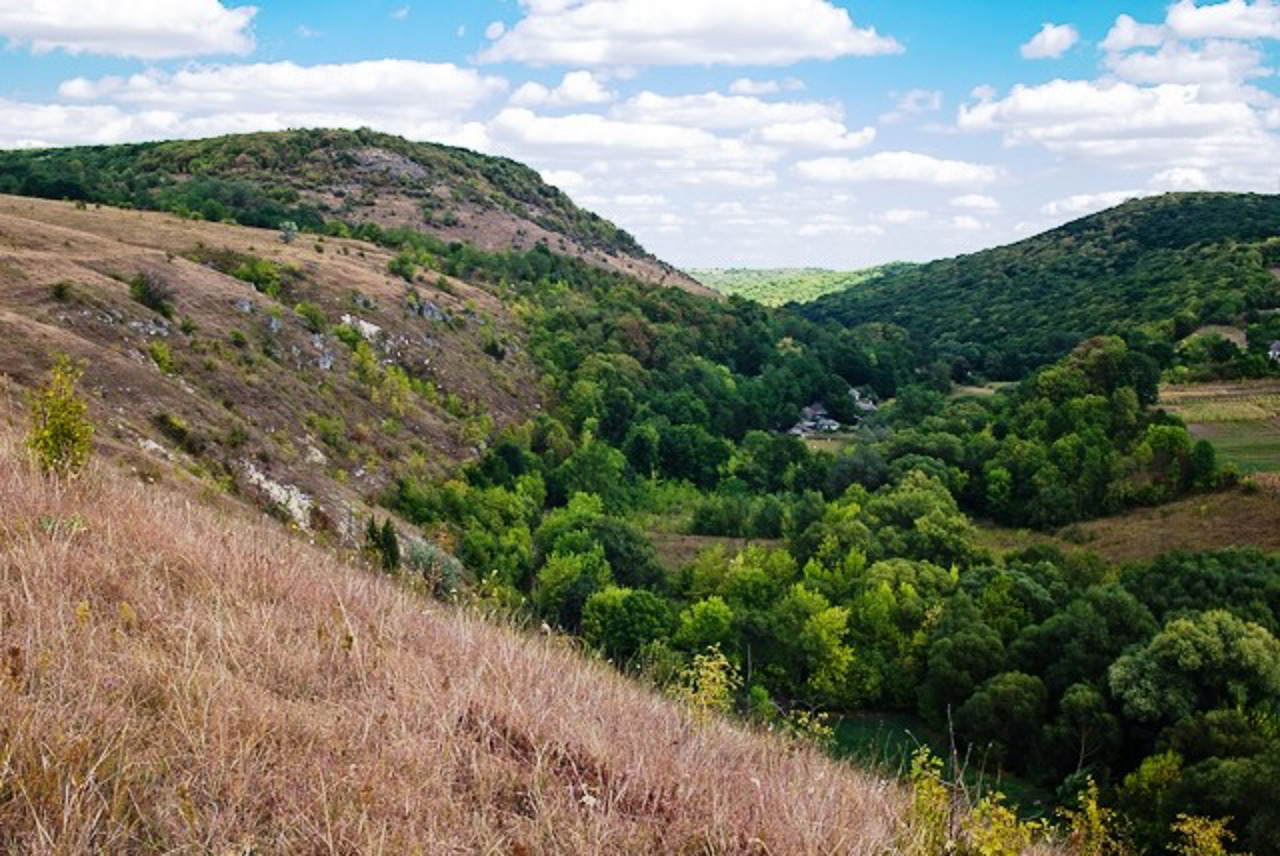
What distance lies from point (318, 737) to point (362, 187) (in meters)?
147

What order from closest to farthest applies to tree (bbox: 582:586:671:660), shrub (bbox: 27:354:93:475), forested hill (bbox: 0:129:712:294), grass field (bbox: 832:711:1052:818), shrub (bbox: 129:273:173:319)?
shrub (bbox: 27:354:93:475), grass field (bbox: 832:711:1052:818), tree (bbox: 582:586:671:660), shrub (bbox: 129:273:173:319), forested hill (bbox: 0:129:712:294)

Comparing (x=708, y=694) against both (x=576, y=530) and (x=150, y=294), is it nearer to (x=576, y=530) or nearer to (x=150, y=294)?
(x=150, y=294)

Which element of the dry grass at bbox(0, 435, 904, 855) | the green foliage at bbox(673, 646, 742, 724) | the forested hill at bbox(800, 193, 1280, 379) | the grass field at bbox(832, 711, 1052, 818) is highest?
the forested hill at bbox(800, 193, 1280, 379)

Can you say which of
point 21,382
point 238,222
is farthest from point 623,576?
point 238,222

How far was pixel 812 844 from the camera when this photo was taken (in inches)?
155

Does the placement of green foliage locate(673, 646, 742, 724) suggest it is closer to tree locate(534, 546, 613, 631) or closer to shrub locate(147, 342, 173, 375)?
tree locate(534, 546, 613, 631)

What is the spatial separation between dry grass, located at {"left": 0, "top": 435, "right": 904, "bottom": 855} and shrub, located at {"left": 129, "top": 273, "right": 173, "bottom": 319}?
4289cm

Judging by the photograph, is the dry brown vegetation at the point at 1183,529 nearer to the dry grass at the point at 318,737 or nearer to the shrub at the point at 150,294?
the shrub at the point at 150,294

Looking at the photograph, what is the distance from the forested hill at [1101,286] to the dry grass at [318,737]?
10542cm

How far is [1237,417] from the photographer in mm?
72250

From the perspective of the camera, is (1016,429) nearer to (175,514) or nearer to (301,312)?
(301,312)

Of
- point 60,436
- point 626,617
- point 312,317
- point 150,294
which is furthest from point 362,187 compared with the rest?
point 60,436

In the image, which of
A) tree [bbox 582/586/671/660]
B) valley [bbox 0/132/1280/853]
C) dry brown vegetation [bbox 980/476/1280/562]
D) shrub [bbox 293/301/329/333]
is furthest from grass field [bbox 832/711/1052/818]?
shrub [bbox 293/301/329/333]

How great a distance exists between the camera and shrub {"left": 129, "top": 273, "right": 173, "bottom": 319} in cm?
4434
